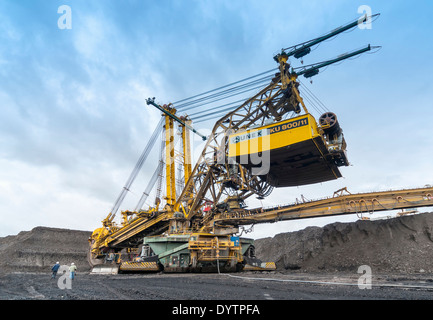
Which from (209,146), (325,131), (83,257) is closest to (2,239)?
(83,257)

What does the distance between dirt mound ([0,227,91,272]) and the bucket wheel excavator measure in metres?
13.1

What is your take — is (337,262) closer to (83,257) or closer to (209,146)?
(209,146)

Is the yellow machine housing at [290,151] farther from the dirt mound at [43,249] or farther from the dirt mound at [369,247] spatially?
the dirt mound at [43,249]

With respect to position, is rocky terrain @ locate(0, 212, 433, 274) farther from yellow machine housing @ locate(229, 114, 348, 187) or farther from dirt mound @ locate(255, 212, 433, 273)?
yellow machine housing @ locate(229, 114, 348, 187)

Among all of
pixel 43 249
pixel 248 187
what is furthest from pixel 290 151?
pixel 43 249

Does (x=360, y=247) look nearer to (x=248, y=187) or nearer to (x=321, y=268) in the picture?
(x=321, y=268)

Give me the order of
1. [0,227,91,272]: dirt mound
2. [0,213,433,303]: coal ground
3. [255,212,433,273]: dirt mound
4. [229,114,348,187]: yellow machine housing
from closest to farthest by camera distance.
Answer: [0,213,433,303]: coal ground
[255,212,433,273]: dirt mound
[229,114,348,187]: yellow machine housing
[0,227,91,272]: dirt mound

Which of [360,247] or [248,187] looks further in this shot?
[248,187]

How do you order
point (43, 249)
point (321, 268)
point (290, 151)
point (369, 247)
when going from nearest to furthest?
1. point (369, 247)
2. point (321, 268)
3. point (290, 151)
4. point (43, 249)

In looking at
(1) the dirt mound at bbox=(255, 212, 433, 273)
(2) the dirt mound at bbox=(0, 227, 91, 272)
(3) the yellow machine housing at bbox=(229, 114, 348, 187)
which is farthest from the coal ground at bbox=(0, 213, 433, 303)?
(2) the dirt mound at bbox=(0, 227, 91, 272)

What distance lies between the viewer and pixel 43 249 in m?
34.9

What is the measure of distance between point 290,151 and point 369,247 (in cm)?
654

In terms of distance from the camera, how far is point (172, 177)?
25.5m

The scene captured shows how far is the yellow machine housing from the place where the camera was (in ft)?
→ 52.3
